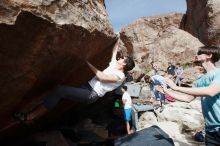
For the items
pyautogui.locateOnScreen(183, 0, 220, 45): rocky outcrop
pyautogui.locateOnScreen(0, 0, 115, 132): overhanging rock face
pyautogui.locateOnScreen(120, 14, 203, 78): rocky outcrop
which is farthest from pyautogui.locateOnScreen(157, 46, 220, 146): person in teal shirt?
pyautogui.locateOnScreen(183, 0, 220, 45): rocky outcrop

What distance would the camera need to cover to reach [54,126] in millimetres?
7988

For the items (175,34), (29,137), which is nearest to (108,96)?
(29,137)

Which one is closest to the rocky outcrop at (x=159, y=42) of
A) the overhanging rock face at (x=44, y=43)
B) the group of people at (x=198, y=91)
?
the overhanging rock face at (x=44, y=43)

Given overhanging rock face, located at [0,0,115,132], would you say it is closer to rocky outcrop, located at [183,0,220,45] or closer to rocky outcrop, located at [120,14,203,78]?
rocky outcrop, located at [120,14,203,78]

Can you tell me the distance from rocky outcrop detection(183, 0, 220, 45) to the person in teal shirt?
20746mm

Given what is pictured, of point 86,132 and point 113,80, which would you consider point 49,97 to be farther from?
point 86,132

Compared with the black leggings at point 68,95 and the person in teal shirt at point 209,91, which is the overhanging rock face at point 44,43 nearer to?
the black leggings at point 68,95

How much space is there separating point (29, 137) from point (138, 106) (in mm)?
3650

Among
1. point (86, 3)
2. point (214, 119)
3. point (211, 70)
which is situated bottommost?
point (214, 119)

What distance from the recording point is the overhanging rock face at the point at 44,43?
4297 millimetres

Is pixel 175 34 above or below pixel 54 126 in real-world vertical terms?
above

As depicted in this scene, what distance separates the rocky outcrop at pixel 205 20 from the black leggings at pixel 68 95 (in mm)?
19878

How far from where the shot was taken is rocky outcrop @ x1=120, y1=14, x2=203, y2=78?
2380 centimetres

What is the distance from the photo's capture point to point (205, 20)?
86.1ft
